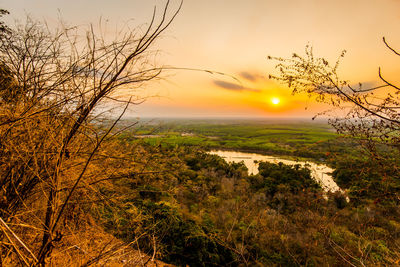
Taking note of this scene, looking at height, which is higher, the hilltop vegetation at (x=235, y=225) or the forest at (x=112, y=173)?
the forest at (x=112, y=173)

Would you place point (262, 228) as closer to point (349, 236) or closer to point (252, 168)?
point (349, 236)

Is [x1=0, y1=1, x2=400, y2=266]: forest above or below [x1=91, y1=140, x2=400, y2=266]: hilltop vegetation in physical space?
above

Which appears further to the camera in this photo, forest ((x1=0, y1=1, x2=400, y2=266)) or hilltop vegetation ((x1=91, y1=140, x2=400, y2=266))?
hilltop vegetation ((x1=91, y1=140, x2=400, y2=266))

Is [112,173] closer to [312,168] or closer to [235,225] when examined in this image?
[312,168]

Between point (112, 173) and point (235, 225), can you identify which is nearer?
point (112, 173)

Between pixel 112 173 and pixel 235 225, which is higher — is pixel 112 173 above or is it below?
above

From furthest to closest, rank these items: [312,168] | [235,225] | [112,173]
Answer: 1. [235,225]
2. [312,168]
3. [112,173]

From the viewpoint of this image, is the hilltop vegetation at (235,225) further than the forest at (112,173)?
Yes

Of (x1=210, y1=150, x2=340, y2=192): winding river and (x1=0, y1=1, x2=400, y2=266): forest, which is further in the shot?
(x1=210, y1=150, x2=340, y2=192): winding river

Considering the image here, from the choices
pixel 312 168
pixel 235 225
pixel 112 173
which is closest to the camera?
pixel 112 173

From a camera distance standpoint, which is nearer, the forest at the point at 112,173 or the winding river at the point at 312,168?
the forest at the point at 112,173

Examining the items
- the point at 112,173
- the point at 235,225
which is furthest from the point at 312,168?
the point at 235,225
